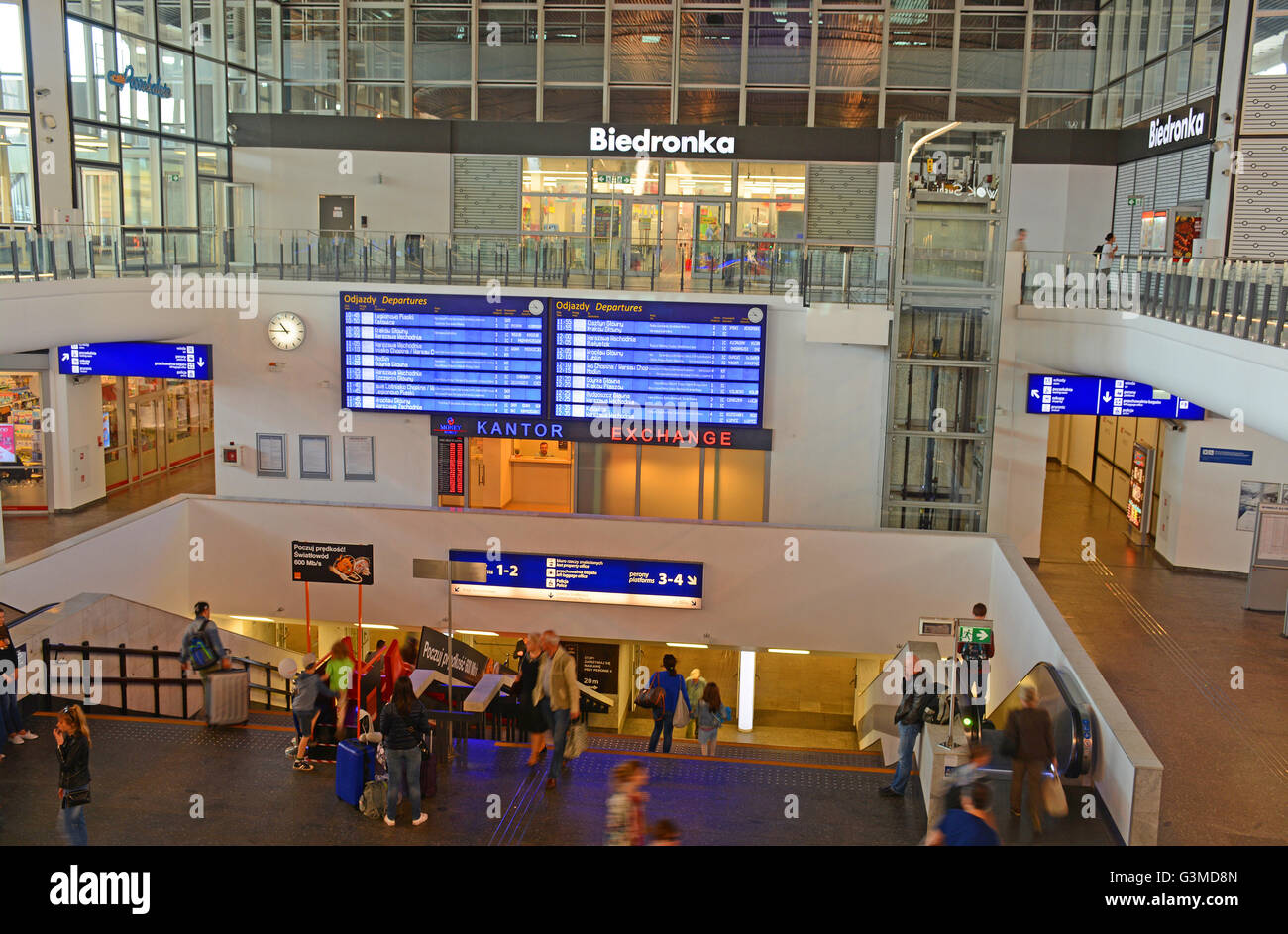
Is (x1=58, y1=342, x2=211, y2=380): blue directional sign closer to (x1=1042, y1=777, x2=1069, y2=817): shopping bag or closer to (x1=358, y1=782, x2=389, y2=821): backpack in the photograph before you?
(x1=358, y1=782, x2=389, y2=821): backpack

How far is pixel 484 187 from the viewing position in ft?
67.3

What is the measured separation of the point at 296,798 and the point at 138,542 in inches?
271

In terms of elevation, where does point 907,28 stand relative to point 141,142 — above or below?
above

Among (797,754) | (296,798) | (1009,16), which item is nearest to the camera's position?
(296,798)

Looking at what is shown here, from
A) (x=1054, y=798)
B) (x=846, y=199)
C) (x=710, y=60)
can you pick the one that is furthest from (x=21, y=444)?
(x=1054, y=798)

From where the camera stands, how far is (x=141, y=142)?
733 inches

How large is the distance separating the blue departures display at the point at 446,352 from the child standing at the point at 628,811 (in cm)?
867

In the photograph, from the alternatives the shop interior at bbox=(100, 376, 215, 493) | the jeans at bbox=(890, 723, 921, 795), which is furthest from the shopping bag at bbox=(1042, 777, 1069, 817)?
the shop interior at bbox=(100, 376, 215, 493)

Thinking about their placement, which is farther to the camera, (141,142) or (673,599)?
(141,142)

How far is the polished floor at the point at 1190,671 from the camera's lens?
7871 millimetres

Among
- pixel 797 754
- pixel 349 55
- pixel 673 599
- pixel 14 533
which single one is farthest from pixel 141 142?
pixel 797 754

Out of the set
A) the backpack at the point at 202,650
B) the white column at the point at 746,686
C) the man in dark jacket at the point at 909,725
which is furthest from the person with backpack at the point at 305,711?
the white column at the point at 746,686

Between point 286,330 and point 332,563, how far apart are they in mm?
3464

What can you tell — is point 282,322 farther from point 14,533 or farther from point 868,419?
point 868,419
